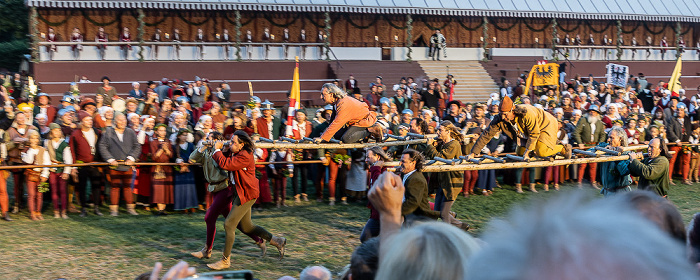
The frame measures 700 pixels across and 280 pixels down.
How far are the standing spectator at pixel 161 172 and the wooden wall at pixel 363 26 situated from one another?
1884 centimetres

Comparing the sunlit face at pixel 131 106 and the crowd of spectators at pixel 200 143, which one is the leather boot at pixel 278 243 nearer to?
the crowd of spectators at pixel 200 143

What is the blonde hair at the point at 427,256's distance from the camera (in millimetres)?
1868

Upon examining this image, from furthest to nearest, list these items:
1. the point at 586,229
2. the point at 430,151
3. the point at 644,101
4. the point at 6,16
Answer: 1. the point at 6,16
2. the point at 644,101
3. the point at 430,151
4. the point at 586,229

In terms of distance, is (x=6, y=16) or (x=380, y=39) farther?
(x=6, y=16)

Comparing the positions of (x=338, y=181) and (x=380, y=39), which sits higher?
(x=380, y=39)

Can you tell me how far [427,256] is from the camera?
A: 1893 mm

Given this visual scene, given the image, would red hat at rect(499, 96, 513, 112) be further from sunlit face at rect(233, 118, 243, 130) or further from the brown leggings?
sunlit face at rect(233, 118, 243, 130)

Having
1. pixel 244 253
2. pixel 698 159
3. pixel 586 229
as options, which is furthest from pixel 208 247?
pixel 698 159

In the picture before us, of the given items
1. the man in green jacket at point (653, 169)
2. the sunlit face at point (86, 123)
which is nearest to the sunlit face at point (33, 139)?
the sunlit face at point (86, 123)

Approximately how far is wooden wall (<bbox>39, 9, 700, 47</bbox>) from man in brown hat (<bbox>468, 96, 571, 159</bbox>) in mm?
21451

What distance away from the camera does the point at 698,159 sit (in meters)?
14.9

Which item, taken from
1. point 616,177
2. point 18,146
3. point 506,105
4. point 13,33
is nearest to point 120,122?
point 18,146

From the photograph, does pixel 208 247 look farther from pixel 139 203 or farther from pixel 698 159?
pixel 698 159

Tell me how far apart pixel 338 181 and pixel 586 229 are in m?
11.2
